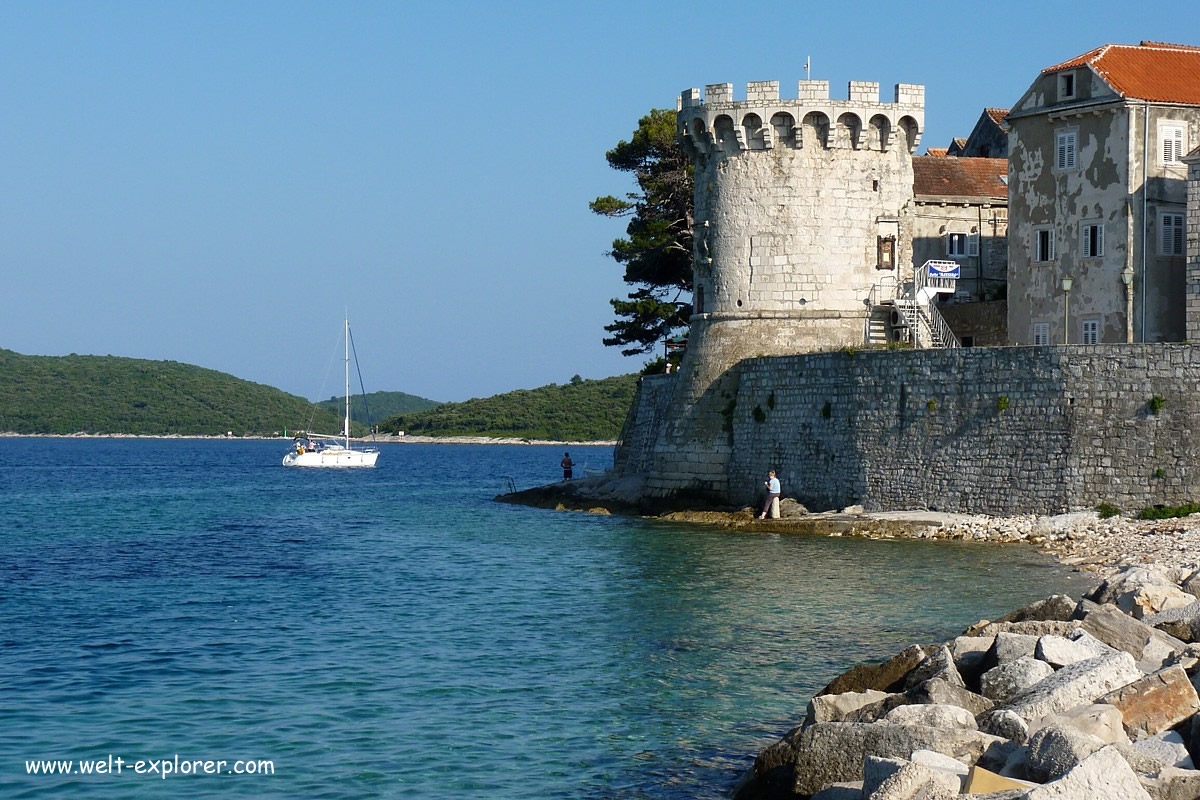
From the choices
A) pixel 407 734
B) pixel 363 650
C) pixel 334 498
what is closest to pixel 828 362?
pixel 363 650

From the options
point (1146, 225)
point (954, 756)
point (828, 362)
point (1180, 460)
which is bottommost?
point (954, 756)

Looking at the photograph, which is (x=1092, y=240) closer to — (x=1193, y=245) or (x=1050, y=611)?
(x=1193, y=245)

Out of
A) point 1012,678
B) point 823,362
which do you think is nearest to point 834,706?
point 1012,678

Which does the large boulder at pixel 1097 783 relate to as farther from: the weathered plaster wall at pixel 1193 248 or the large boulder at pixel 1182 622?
the weathered plaster wall at pixel 1193 248

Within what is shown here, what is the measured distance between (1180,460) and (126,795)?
64.3 feet

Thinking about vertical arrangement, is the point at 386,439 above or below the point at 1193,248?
below

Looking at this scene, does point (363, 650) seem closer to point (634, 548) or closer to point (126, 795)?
point (126, 795)

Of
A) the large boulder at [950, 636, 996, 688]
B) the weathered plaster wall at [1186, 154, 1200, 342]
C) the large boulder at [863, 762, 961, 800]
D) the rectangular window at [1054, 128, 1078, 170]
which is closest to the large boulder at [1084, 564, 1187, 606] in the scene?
the large boulder at [950, 636, 996, 688]

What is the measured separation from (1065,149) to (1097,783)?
27011 millimetres

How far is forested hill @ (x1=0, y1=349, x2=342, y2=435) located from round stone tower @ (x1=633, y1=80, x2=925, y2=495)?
13944cm

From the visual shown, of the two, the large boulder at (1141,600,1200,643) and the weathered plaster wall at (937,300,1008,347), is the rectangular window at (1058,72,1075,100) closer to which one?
the weathered plaster wall at (937,300,1008,347)

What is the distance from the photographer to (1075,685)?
1053 centimetres

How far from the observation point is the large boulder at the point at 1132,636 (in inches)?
486

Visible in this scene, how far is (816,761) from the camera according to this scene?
10.1 meters
